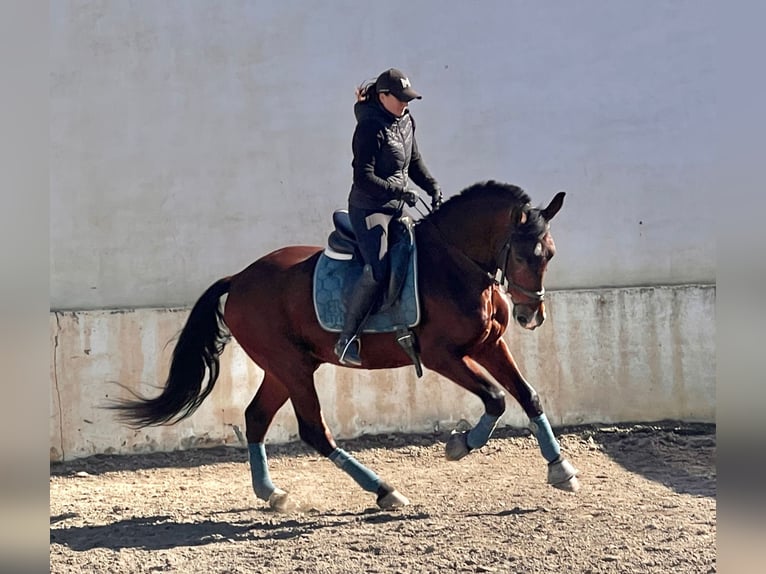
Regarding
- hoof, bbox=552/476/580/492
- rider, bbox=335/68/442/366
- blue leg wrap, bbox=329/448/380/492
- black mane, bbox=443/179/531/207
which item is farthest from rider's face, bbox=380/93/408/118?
hoof, bbox=552/476/580/492

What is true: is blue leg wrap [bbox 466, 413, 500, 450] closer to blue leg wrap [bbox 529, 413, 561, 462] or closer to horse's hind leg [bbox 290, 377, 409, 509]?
blue leg wrap [bbox 529, 413, 561, 462]

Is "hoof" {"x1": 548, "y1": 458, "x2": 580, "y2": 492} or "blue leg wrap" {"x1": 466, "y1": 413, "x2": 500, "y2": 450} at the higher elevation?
"blue leg wrap" {"x1": 466, "y1": 413, "x2": 500, "y2": 450}

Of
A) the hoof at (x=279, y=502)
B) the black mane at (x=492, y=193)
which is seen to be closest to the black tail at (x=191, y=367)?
the hoof at (x=279, y=502)

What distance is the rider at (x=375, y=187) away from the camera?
5059 millimetres

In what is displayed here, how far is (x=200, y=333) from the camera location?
227 inches

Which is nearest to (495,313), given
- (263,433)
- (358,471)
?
(358,471)

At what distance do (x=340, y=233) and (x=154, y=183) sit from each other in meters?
2.61

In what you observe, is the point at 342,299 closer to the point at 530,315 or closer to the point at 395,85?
the point at 530,315

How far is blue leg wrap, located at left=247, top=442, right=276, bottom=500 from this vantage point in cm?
552

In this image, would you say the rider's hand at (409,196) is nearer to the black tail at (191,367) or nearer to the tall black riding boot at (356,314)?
the tall black riding boot at (356,314)

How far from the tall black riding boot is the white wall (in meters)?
2.45

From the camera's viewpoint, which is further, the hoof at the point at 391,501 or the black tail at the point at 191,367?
the black tail at the point at 191,367

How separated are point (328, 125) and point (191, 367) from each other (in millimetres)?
2737

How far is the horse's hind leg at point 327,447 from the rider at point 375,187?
368 millimetres
